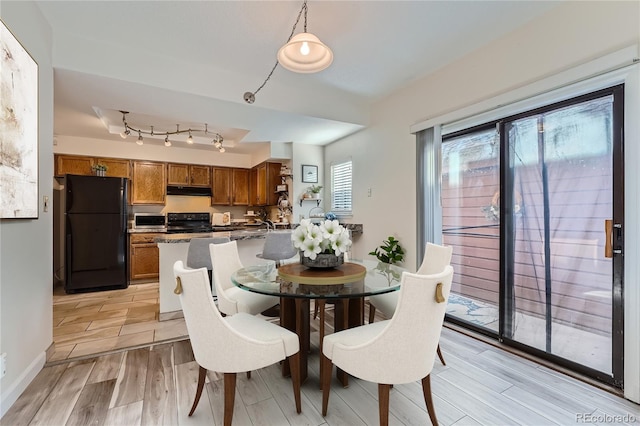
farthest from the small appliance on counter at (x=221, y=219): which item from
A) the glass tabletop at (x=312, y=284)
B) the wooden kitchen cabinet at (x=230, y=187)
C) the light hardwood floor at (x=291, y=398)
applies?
→ the glass tabletop at (x=312, y=284)

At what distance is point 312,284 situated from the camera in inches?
68.6

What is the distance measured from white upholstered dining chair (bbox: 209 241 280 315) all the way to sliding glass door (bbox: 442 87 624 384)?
2.03 m

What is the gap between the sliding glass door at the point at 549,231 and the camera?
6.16 feet

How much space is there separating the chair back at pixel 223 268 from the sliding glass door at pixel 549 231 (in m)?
2.29

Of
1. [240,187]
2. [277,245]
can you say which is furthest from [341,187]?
[240,187]

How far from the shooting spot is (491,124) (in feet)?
8.43

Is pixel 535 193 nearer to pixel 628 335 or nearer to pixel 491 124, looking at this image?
pixel 491 124

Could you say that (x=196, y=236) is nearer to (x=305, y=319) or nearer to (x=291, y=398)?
(x=305, y=319)

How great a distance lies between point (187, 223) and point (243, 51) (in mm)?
3860

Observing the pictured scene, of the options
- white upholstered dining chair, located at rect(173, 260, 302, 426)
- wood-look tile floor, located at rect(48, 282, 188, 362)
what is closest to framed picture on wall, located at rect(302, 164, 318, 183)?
wood-look tile floor, located at rect(48, 282, 188, 362)

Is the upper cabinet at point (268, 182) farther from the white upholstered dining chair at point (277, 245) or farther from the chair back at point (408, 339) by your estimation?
the chair back at point (408, 339)

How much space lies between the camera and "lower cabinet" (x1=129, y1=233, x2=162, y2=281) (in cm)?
469

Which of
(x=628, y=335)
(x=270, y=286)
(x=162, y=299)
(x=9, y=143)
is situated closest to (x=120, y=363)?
(x=162, y=299)

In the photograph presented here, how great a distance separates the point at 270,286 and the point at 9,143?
173 cm
